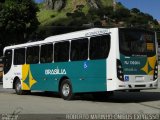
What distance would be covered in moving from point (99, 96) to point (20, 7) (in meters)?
24.9

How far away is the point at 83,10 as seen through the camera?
531 ft

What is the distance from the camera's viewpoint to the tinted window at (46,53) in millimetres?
21219

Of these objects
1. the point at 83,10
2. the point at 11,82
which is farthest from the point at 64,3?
the point at 11,82

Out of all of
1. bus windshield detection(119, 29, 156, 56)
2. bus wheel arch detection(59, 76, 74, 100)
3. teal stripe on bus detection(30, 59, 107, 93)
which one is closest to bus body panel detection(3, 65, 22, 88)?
teal stripe on bus detection(30, 59, 107, 93)

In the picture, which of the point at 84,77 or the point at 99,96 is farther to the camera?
the point at 99,96

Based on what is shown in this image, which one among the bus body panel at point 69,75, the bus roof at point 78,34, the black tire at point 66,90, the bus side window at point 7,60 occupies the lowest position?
the black tire at point 66,90

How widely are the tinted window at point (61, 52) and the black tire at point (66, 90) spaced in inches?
37.5

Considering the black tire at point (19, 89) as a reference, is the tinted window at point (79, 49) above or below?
above

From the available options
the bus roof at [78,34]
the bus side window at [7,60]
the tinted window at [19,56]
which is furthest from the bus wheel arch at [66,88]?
the bus side window at [7,60]

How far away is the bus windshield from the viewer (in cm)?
1772

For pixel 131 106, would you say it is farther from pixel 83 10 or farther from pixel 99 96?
pixel 83 10

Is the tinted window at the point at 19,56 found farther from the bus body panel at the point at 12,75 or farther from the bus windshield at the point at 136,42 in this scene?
the bus windshield at the point at 136,42

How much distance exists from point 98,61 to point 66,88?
2.45m

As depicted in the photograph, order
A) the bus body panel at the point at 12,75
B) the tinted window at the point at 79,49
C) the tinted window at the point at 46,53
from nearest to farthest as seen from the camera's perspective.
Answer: the tinted window at the point at 79,49 < the tinted window at the point at 46,53 < the bus body panel at the point at 12,75
